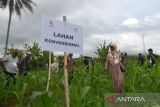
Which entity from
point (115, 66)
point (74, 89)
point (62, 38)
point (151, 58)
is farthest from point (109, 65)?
point (151, 58)

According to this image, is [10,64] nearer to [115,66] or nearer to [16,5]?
[115,66]

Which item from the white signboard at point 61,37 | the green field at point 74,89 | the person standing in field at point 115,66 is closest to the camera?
the white signboard at point 61,37

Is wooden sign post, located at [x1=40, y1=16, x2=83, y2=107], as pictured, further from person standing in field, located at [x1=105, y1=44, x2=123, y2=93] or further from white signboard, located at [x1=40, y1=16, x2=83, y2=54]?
person standing in field, located at [x1=105, y1=44, x2=123, y2=93]

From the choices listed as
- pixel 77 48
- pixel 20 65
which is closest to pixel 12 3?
pixel 20 65

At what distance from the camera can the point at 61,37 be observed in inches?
263

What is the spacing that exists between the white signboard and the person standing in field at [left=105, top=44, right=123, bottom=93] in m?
3.17

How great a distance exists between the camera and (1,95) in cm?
946

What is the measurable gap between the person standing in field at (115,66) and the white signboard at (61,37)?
125 inches

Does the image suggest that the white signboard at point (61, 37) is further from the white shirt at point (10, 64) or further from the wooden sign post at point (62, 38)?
the white shirt at point (10, 64)

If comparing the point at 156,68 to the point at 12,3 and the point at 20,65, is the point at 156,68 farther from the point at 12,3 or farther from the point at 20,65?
the point at 12,3

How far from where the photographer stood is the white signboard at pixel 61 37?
6.43 m

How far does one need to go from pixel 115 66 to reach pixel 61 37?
→ 152 inches

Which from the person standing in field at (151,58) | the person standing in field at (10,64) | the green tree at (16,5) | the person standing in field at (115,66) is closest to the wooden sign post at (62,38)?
the person standing in field at (115,66)

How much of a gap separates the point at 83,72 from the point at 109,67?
2.94 m
